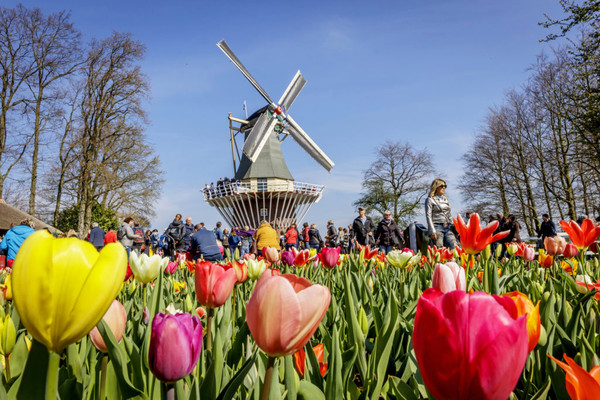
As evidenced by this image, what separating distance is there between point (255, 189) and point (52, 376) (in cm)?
2919

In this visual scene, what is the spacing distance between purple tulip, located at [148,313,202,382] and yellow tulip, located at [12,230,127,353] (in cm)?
20

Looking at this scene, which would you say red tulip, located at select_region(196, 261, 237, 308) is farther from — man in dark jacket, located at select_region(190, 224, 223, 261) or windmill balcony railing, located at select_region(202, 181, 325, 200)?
windmill balcony railing, located at select_region(202, 181, 325, 200)

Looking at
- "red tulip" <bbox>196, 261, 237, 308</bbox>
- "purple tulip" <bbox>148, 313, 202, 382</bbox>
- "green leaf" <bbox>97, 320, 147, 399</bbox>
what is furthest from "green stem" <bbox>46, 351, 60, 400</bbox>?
"red tulip" <bbox>196, 261, 237, 308</bbox>

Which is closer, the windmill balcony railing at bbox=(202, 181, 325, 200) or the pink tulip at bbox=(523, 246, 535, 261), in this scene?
the pink tulip at bbox=(523, 246, 535, 261)

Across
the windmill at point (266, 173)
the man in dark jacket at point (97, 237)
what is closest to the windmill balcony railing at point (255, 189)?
the windmill at point (266, 173)

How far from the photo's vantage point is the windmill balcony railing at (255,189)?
28.8 m

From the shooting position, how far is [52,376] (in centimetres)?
50

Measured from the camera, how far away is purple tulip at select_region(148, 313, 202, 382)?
2.26ft

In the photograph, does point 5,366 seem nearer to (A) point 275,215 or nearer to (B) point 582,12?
(B) point 582,12

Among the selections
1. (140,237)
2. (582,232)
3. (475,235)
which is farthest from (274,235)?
(475,235)

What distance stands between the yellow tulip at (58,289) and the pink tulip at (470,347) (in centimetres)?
40

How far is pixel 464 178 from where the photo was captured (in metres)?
24.9

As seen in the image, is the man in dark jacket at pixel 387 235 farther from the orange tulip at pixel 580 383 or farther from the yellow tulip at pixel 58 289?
the yellow tulip at pixel 58 289

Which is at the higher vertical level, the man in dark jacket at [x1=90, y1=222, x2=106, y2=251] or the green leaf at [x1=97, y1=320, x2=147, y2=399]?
the man in dark jacket at [x1=90, y1=222, x2=106, y2=251]
